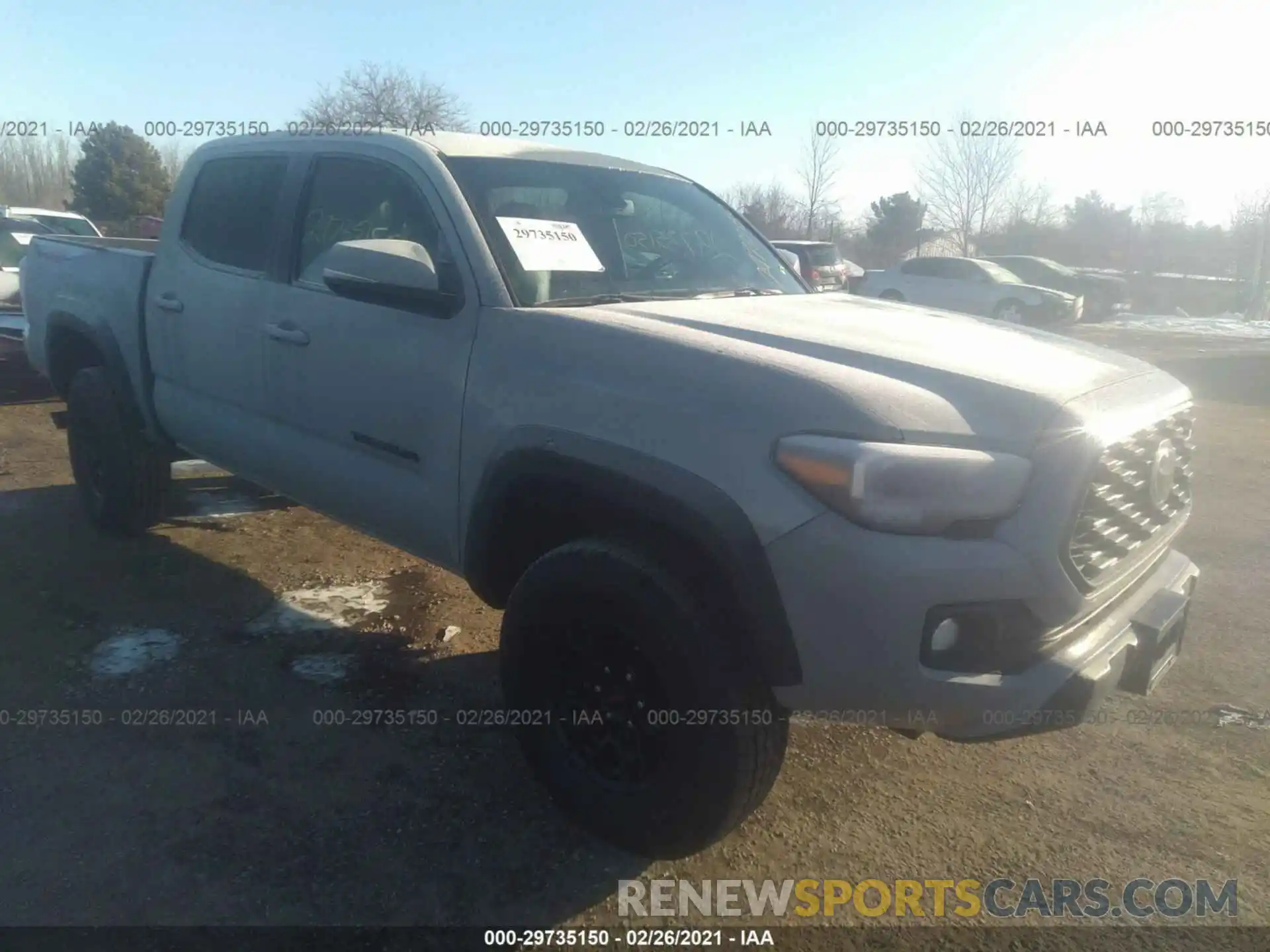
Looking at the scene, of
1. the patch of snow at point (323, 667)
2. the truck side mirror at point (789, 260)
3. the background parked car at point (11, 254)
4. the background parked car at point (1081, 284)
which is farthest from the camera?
the background parked car at point (1081, 284)

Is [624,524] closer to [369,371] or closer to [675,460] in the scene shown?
[675,460]

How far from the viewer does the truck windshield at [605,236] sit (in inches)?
122

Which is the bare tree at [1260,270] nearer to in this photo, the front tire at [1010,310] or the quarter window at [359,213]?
the front tire at [1010,310]

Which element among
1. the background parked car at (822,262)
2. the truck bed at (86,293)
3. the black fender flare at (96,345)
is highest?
the background parked car at (822,262)

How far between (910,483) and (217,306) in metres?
3.12

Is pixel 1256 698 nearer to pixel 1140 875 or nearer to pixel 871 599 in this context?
pixel 1140 875

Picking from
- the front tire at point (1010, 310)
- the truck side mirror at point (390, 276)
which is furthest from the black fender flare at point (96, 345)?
the front tire at point (1010, 310)

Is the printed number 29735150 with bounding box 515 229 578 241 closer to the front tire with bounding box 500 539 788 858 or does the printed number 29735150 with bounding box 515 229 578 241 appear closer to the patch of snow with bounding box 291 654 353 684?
the front tire with bounding box 500 539 788 858

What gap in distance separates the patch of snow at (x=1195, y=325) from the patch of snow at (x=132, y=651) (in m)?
23.6

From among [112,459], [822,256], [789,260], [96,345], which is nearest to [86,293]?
[96,345]

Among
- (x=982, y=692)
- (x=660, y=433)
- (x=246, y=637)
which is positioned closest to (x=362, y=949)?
(x=660, y=433)

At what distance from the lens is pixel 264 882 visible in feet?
8.43

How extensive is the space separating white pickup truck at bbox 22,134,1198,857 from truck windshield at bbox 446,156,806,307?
0.05 ft

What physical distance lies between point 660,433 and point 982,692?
0.98m
